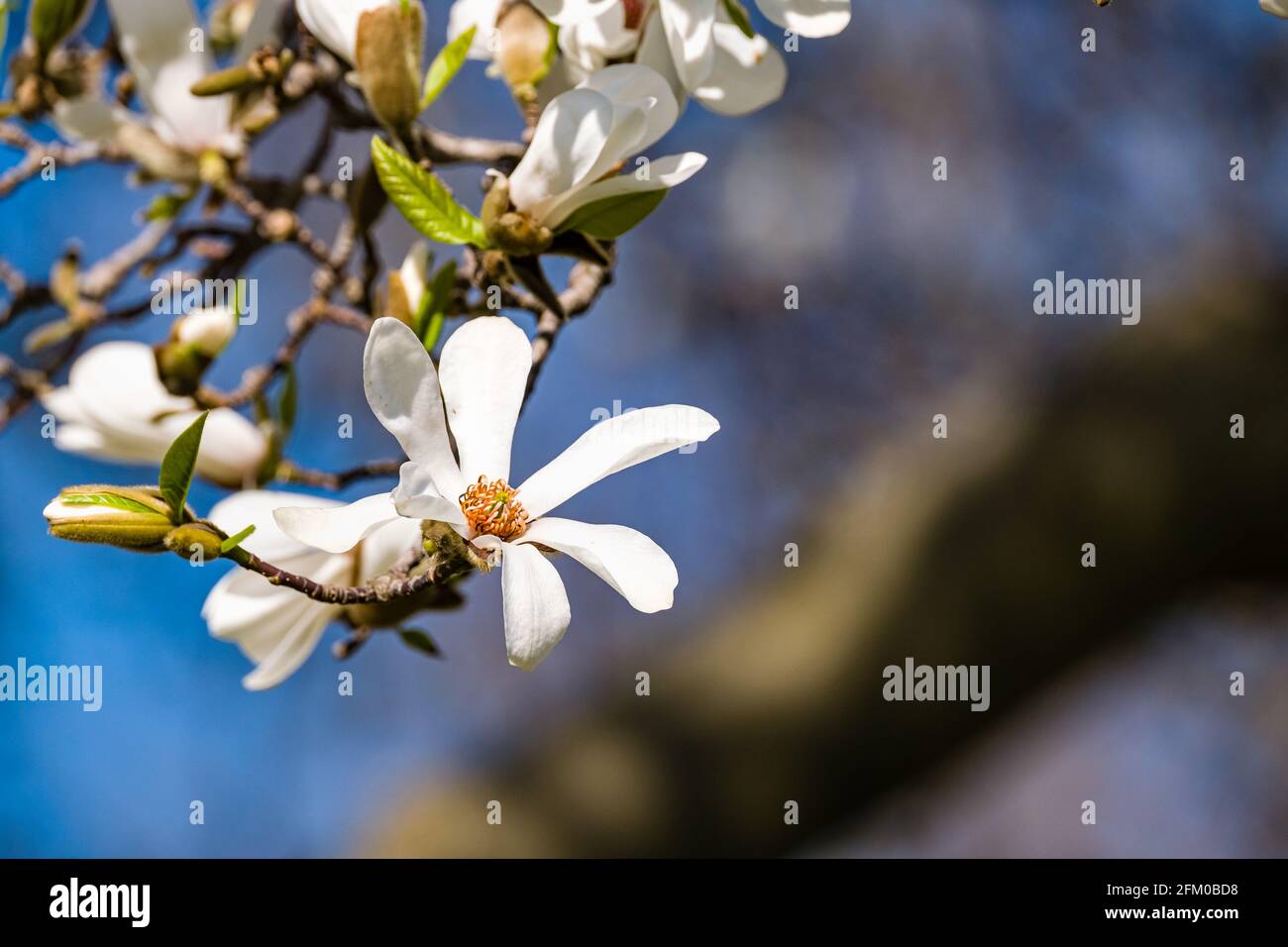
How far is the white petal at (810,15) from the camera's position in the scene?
1.56 feet

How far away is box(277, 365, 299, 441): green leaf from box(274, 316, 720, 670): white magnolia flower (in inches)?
10.0

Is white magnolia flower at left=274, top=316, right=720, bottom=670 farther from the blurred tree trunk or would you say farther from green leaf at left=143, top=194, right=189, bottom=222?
the blurred tree trunk

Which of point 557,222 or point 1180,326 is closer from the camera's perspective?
point 557,222

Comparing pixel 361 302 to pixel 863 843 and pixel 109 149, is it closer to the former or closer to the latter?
pixel 109 149

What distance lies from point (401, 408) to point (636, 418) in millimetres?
76

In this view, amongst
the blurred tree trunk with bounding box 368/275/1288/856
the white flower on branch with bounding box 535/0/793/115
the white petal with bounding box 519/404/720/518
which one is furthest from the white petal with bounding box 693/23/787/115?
the blurred tree trunk with bounding box 368/275/1288/856

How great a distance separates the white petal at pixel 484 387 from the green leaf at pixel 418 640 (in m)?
0.16

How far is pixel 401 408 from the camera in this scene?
37cm

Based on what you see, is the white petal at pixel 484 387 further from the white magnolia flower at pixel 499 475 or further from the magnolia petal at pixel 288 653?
the magnolia petal at pixel 288 653

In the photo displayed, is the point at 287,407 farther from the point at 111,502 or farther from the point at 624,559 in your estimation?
the point at 624,559

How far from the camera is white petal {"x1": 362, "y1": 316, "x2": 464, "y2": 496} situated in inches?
14.0

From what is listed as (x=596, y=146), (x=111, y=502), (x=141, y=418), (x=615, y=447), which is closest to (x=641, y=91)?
(x=596, y=146)

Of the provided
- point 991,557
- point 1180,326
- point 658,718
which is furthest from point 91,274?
point 1180,326

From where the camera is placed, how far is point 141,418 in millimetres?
616
